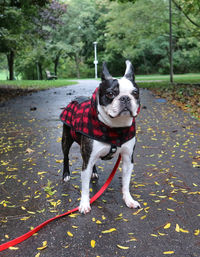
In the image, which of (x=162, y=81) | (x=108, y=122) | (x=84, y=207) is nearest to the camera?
(x=108, y=122)

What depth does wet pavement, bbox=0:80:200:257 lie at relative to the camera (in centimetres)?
249

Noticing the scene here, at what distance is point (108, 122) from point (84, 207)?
1.04 metres

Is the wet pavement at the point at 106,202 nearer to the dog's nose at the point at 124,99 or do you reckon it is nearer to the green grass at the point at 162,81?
the dog's nose at the point at 124,99

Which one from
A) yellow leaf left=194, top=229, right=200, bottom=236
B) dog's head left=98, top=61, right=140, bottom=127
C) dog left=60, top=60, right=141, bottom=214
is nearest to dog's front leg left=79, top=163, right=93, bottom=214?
dog left=60, top=60, right=141, bottom=214

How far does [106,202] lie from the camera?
325 cm

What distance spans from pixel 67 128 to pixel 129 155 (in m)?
0.99

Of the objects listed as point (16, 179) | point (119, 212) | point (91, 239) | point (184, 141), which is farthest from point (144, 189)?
point (184, 141)

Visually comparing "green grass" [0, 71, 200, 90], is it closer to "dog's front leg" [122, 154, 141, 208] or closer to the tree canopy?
the tree canopy

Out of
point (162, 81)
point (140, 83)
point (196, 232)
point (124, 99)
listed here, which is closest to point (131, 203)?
point (196, 232)

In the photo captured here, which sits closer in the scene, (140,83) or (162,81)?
(140,83)

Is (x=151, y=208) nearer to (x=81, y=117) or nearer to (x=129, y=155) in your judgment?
(x=129, y=155)

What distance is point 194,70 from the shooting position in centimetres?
4244

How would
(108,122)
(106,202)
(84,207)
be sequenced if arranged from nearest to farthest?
(108,122)
(84,207)
(106,202)

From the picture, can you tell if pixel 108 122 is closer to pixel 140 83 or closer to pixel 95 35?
pixel 140 83
